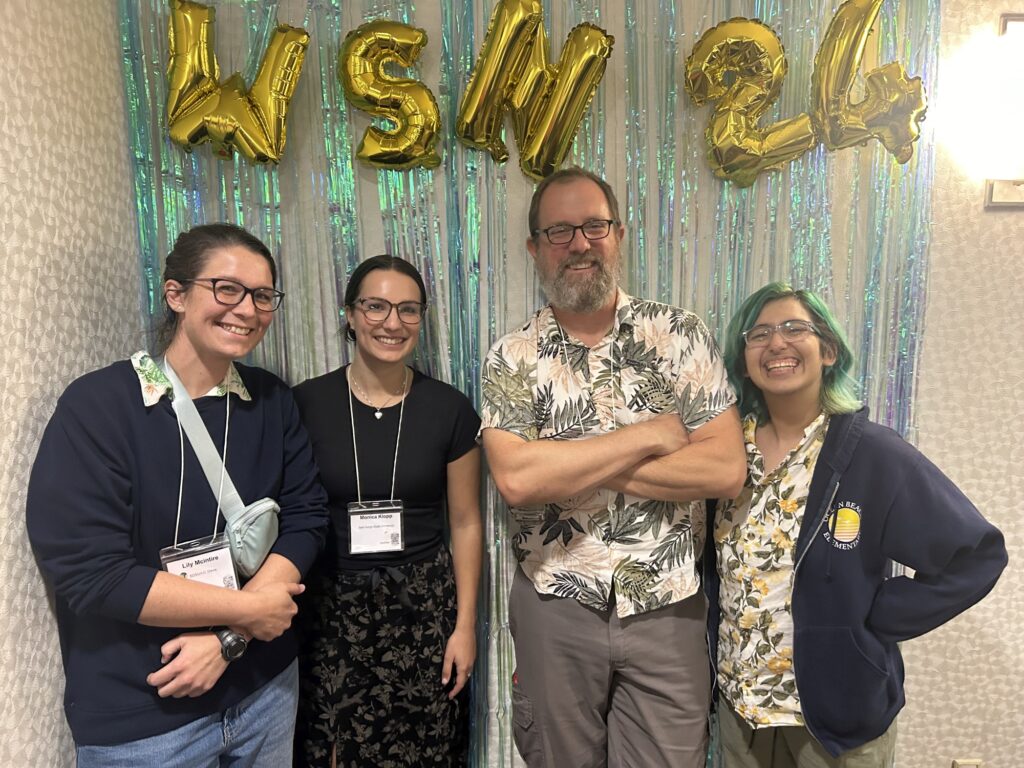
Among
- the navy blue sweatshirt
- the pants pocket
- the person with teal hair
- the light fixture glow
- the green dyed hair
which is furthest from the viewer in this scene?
the light fixture glow

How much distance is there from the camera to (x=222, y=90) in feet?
5.44

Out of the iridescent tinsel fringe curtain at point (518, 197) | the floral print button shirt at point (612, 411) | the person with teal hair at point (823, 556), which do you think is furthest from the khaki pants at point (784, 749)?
the iridescent tinsel fringe curtain at point (518, 197)

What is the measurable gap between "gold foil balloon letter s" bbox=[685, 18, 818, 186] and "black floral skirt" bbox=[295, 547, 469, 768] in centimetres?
143

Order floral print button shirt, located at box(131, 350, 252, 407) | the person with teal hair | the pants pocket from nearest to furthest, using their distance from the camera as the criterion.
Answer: floral print button shirt, located at box(131, 350, 252, 407), the person with teal hair, the pants pocket

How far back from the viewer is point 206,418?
130 cm

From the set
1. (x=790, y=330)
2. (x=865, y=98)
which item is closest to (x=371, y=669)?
(x=790, y=330)

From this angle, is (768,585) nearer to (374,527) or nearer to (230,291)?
(374,527)

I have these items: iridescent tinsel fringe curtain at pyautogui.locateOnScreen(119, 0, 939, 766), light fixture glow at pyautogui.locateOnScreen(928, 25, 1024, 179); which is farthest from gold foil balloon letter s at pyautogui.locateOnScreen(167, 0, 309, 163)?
light fixture glow at pyautogui.locateOnScreen(928, 25, 1024, 179)

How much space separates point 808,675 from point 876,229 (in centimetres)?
124

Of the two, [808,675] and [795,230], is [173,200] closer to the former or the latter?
[795,230]

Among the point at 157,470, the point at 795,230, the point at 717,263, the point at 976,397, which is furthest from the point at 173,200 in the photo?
the point at 976,397

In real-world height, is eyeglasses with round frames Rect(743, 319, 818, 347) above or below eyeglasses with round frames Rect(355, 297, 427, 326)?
below

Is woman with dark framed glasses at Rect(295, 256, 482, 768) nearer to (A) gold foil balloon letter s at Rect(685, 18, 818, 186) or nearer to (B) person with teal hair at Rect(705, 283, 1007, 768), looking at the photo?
(B) person with teal hair at Rect(705, 283, 1007, 768)

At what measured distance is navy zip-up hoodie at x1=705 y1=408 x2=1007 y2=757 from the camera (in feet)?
4.53
